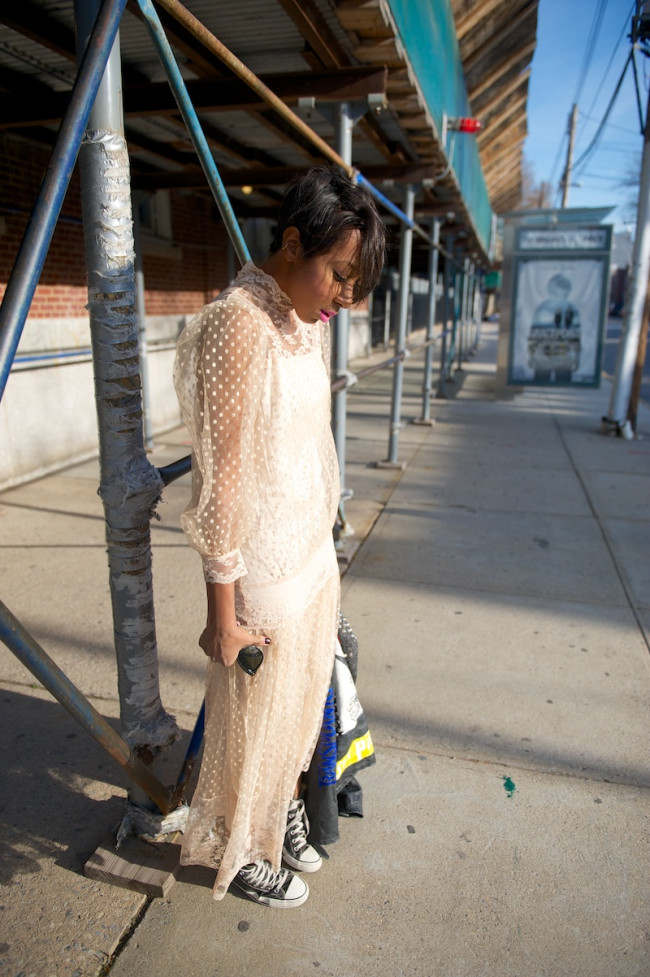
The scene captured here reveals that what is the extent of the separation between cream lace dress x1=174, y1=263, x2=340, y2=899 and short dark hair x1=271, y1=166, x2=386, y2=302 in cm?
14

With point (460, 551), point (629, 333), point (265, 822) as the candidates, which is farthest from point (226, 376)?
point (629, 333)

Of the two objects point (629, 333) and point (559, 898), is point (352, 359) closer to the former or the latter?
point (629, 333)

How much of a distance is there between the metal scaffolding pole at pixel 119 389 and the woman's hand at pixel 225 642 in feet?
0.96

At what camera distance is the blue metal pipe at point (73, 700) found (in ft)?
3.86

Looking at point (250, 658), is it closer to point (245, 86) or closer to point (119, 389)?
point (119, 389)

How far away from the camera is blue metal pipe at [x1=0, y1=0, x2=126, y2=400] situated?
44.1 inches

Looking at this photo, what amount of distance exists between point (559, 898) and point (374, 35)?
3282mm

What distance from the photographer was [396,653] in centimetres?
304

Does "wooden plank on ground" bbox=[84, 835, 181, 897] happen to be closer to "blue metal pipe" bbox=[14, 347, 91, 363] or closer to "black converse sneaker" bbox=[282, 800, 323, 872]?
"black converse sneaker" bbox=[282, 800, 323, 872]

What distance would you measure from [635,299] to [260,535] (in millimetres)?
7268

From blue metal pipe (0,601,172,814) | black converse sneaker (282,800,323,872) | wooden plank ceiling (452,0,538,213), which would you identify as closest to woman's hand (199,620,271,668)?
blue metal pipe (0,601,172,814)

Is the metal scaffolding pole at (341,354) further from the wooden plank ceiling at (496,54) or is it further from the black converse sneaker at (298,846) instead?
the wooden plank ceiling at (496,54)

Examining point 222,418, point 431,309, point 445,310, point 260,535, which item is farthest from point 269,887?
point 445,310

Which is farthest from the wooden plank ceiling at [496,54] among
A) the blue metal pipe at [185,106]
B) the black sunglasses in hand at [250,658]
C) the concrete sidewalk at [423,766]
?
the black sunglasses in hand at [250,658]
